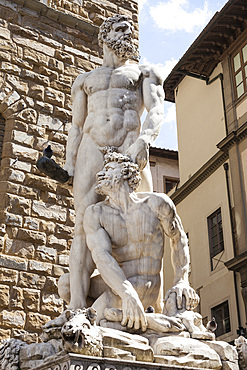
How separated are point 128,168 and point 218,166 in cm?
1411

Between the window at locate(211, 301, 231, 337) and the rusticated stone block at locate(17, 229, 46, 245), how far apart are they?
960 centimetres

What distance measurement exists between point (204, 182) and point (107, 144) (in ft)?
47.1

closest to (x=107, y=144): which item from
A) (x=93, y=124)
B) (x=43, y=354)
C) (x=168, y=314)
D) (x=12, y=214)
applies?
(x=93, y=124)

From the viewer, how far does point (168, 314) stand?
416 centimetres

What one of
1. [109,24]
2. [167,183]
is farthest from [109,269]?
[167,183]

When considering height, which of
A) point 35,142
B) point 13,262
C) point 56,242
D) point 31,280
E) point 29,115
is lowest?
point 31,280

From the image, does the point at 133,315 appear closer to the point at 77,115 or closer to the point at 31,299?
the point at 77,115

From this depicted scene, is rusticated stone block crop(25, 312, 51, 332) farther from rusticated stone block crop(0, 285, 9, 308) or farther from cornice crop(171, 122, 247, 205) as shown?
cornice crop(171, 122, 247, 205)

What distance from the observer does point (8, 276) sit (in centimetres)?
714

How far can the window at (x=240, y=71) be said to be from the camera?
694 inches

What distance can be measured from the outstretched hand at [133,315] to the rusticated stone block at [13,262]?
3506 mm

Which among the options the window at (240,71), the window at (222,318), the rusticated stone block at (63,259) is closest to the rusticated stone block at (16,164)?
the rusticated stone block at (63,259)

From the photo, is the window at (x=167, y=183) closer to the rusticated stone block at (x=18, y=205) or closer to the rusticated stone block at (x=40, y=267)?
the rusticated stone block at (x=18, y=205)

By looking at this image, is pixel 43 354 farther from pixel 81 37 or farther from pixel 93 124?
pixel 81 37
